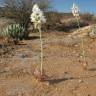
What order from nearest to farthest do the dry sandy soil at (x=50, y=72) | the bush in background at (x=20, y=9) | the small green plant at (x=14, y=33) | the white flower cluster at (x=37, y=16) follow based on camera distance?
the dry sandy soil at (x=50, y=72), the white flower cluster at (x=37, y=16), the small green plant at (x=14, y=33), the bush in background at (x=20, y=9)

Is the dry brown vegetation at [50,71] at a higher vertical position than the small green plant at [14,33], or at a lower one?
lower

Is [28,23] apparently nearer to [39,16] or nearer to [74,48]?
[74,48]

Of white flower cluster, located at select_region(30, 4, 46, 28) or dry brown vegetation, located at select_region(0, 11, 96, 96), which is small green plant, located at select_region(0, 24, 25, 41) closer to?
dry brown vegetation, located at select_region(0, 11, 96, 96)

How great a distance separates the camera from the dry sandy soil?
25.0ft

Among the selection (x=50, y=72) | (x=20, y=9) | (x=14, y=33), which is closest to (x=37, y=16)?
(x=50, y=72)

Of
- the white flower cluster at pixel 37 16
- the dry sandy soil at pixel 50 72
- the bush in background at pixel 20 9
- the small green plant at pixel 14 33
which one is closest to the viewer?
the dry sandy soil at pixel 50 72

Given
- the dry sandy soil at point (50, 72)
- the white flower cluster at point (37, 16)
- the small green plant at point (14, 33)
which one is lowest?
the dry sandy soil at point (50, 72)

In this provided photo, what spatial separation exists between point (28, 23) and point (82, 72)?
15.5 meters

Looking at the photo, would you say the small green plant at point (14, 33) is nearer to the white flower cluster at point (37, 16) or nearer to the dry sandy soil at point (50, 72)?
the dry sandy soil at point (50, 72)

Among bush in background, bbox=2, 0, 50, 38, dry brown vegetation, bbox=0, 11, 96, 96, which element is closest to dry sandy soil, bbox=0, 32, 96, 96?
dry brown vegetation, bbox=0, 11, 96, 96

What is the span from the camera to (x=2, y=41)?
14477 mm

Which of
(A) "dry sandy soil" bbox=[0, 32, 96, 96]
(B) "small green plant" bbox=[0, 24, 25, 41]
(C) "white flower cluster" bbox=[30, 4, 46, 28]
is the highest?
(C) "white flower cluster" bbox=[30, 4, 46, 28]

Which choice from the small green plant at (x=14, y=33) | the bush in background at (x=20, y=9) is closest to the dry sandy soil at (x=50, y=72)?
the small green plant at (x=14, y=33)

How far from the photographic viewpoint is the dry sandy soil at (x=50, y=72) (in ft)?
25.0
